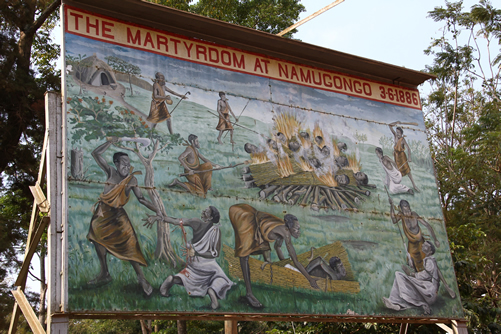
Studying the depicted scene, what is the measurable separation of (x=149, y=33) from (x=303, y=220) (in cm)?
385

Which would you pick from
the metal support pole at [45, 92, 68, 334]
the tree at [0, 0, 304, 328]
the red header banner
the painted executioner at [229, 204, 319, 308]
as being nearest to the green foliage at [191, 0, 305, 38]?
the tree at [0, 0, 304, 328]

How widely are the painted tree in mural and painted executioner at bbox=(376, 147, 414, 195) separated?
4001 millimetres

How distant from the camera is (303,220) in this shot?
840 cm

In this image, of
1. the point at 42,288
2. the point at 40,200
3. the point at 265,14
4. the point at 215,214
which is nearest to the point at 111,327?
the point at 42,288

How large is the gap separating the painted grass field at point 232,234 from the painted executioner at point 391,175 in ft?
0.40

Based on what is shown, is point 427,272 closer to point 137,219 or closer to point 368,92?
point 368,92

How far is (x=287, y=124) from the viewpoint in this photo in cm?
902

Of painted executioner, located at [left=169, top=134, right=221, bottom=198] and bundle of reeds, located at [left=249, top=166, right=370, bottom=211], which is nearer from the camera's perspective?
painted executioner, located at [left=169, top=134, right=221, bottom=198]

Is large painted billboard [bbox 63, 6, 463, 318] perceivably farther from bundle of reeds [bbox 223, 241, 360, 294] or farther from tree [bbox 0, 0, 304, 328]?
tree [bbox 0, 0, 304, 328]

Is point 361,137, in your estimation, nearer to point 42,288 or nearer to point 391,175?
point 391,175

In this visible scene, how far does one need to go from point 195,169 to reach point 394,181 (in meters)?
3.94

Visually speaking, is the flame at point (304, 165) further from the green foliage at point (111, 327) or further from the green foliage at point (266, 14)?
the green foliage at point (111, 327)

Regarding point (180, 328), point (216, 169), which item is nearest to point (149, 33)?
point (216, 169)

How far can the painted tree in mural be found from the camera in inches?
276
